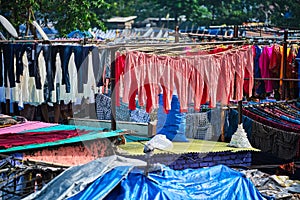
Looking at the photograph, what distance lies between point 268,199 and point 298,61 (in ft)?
19.4

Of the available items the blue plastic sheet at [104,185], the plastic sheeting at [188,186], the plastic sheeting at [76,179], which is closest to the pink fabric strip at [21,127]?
the plastic sheeting at [76,179]

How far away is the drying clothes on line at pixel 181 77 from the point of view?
8.61 meters

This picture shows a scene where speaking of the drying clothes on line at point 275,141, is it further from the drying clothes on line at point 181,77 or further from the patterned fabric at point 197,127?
the drying clothes on line at point 181,77

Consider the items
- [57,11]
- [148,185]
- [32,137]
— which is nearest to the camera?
[148,185]

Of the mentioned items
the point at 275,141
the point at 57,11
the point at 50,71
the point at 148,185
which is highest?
the point at 57,11

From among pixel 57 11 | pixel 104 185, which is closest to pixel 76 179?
pixel 104 185

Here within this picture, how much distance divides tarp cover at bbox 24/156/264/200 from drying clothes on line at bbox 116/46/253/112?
6.91ft

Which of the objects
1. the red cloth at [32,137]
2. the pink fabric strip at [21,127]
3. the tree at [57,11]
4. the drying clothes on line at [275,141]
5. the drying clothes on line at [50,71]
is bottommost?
the drying clothes on line at [275,141]

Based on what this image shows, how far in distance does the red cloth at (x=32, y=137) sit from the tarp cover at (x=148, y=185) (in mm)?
2312

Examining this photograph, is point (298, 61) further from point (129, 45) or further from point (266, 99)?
point (129, 45)

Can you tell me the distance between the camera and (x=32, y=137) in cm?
897

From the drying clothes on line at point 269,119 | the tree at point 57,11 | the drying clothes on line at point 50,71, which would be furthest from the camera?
the tree at point 57,11

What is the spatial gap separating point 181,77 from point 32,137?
8.69ft

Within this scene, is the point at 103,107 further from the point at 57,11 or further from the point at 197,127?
the point at 57,11
